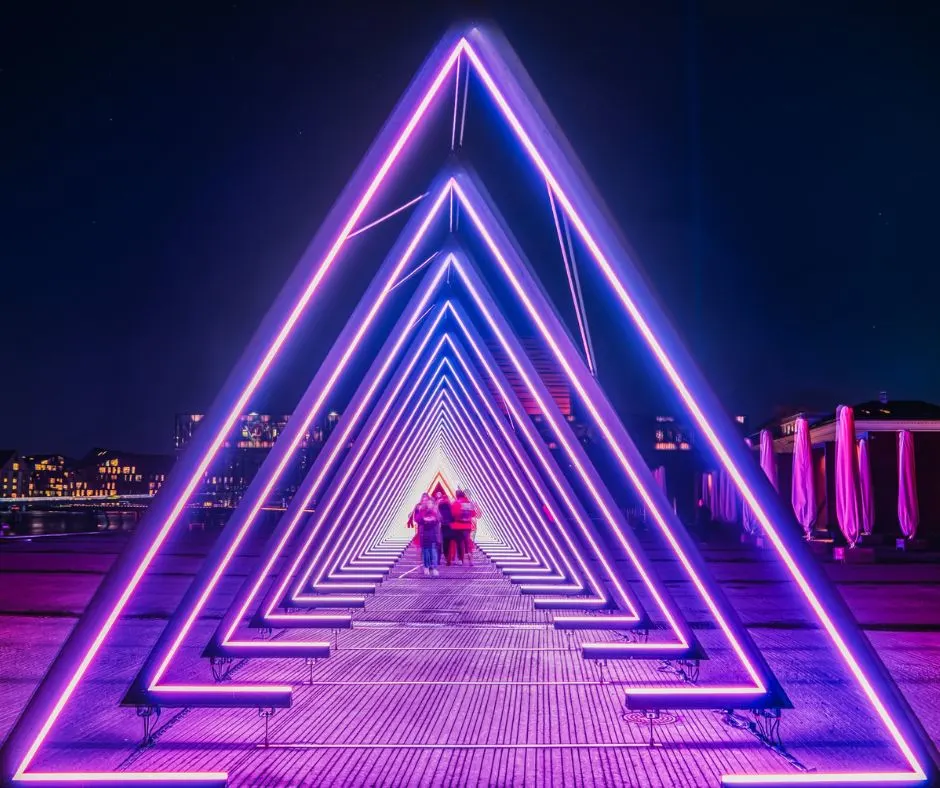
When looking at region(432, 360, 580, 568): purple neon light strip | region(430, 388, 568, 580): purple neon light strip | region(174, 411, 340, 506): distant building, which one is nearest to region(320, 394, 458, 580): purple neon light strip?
region(430, 388, 568, 580): purple neon light strip

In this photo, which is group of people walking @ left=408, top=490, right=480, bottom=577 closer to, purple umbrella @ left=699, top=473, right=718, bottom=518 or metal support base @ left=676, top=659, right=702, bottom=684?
metal support base @ left=676, top=659, right=702, bottom=684

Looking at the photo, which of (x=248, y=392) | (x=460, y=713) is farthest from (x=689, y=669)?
(x=248, y=392)

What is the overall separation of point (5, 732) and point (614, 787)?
13.5 feet

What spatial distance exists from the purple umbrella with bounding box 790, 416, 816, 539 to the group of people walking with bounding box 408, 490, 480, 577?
27.3ft

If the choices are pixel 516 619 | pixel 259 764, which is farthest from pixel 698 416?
pixel 516 619

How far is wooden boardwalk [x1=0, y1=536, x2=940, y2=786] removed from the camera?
575cm

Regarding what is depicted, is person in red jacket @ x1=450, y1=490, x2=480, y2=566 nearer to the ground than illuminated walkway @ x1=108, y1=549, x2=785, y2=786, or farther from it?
farther from it

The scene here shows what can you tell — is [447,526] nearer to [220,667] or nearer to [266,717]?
[220,667]

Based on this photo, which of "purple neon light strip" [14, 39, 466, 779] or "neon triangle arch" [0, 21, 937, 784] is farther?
"purple neon light strip" [14, 39, 466, 779]

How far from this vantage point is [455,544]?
24078 millimetres

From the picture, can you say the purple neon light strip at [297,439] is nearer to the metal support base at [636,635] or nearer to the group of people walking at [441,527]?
the metal support base at [636,635]

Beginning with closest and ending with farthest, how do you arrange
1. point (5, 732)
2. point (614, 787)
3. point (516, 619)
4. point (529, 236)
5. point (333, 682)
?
point (614, 787)
point (5, 732)
point (333, 682)
point (529, 236)
point (516, 619)

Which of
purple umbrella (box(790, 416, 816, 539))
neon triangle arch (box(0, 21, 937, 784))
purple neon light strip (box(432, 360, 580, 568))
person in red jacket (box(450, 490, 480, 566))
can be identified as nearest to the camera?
neon triangle arch (box(0, 21, 937, 784))

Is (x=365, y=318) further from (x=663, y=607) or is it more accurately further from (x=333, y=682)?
(x=663, y=607)
